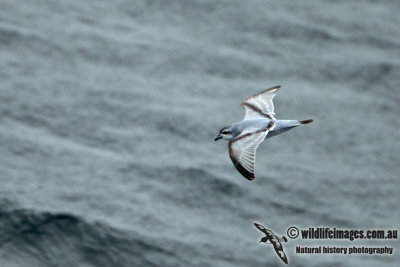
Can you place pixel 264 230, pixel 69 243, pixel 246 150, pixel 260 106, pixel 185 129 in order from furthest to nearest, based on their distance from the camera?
1. pixel 185 129
2. pixel 264 230
3. pixel 69 243
4. pixel 260 106
5. pixel 246 150

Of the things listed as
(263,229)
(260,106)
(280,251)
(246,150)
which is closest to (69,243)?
(263,229)

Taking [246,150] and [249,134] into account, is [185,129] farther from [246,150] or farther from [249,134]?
[246,150]

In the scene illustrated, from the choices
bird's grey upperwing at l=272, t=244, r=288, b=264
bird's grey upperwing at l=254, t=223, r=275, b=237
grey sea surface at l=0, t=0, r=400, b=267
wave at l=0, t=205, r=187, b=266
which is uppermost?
grey sea surface at l=0, t=0, r=400, b=267

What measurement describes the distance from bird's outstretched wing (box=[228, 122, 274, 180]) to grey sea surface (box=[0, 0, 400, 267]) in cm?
1000

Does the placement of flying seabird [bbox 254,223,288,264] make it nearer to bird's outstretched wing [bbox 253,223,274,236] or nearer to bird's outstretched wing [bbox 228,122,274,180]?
bird's outstretched wing [bbox 253,223,274,236]

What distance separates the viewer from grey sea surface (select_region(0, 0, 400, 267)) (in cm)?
2969

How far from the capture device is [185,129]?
33.9 m

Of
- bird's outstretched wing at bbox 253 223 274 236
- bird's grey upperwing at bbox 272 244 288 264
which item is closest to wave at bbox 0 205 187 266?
bird's outstretched wing at bbox 253 223 274 236

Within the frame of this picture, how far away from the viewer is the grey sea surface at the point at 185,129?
97.4 ft

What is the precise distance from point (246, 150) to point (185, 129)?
14.4 m

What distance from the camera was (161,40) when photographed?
123ft

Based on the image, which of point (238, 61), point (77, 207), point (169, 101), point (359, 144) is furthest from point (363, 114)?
point (77, 207)

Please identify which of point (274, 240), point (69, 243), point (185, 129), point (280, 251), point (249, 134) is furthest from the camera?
point (185, 129)

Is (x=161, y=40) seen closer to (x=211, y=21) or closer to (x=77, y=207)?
(x=211, y=21)
